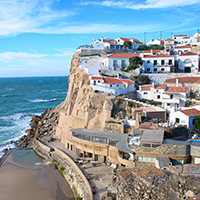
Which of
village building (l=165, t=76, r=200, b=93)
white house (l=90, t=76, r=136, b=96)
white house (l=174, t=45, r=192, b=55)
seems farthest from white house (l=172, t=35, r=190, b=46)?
white house (l=90, t=76, r=136, b=96)

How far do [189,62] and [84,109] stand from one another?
84.0ft

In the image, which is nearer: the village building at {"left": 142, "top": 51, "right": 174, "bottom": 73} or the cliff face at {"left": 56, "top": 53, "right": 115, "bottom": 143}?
the cliff face at {"left": 56, "top": 53, "right": 115, "bottom": 143}

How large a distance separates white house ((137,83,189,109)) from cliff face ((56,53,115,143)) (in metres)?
7.19

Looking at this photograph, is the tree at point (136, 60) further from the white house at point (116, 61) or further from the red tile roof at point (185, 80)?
the red tile roof at point (185, 80)

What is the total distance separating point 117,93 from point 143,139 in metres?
14.8

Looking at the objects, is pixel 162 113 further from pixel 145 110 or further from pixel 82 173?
pixel 82 173

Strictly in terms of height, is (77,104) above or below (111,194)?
above

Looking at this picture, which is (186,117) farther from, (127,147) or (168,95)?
(127,147)

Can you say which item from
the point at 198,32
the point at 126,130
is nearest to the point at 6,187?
the point at 126,130

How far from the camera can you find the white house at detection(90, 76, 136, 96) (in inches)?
1439

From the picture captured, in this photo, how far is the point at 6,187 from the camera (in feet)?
82.9

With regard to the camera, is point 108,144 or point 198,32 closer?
point 108,144

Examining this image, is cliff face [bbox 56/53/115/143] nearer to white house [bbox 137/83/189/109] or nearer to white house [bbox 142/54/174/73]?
white house [bbox 137/83/189/109]

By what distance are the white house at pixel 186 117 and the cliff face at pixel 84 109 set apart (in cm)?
908
